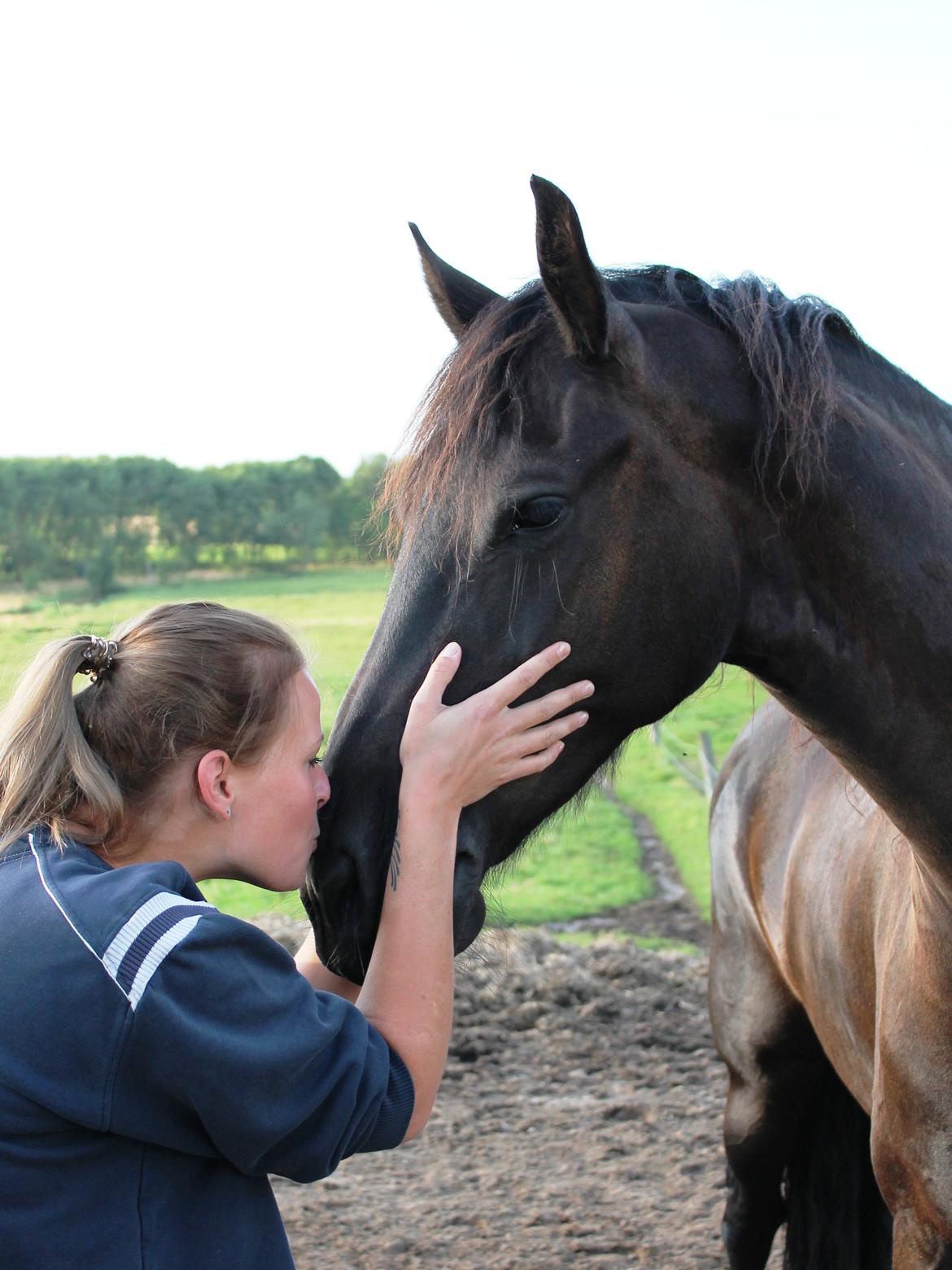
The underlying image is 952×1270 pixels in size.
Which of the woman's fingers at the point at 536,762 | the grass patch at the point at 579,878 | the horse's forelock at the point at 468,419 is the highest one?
the horse's forelock at the point at 468,419

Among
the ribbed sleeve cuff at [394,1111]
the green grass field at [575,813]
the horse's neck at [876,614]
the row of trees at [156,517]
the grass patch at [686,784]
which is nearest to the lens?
the ribbed sleeve cuff at [394,1111]

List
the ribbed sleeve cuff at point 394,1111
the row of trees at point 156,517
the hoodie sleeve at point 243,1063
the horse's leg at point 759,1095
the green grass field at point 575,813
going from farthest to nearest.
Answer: the row of trees at point 156,517 < the horse's leg at point 759,1095 < the green grass field at point 575,813 < the ribbed sleeve cuff at point 394,1111 < the hoodie sleeve at point 243,1063

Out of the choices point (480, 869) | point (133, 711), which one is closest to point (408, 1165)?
point (480, 869)

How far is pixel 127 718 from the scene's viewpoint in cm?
162

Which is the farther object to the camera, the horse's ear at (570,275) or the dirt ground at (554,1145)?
the dirt ground at (554,1145)

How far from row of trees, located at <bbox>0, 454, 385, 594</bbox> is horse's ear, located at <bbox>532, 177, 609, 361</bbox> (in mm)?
29568

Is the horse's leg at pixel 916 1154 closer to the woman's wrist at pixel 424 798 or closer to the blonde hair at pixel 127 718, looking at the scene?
the woman's wrist at pixel 424 798

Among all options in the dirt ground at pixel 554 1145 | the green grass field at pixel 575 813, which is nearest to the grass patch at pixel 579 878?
the green grass field at pixel 575 813

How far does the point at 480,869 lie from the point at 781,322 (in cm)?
106

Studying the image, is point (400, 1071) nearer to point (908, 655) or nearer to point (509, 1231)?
point (908, 655)

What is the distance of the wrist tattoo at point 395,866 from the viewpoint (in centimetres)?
167

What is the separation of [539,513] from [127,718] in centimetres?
71

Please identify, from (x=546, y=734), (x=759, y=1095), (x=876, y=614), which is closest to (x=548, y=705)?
(x=546, y=734)

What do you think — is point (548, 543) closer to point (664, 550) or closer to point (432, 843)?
point (664, 550)
